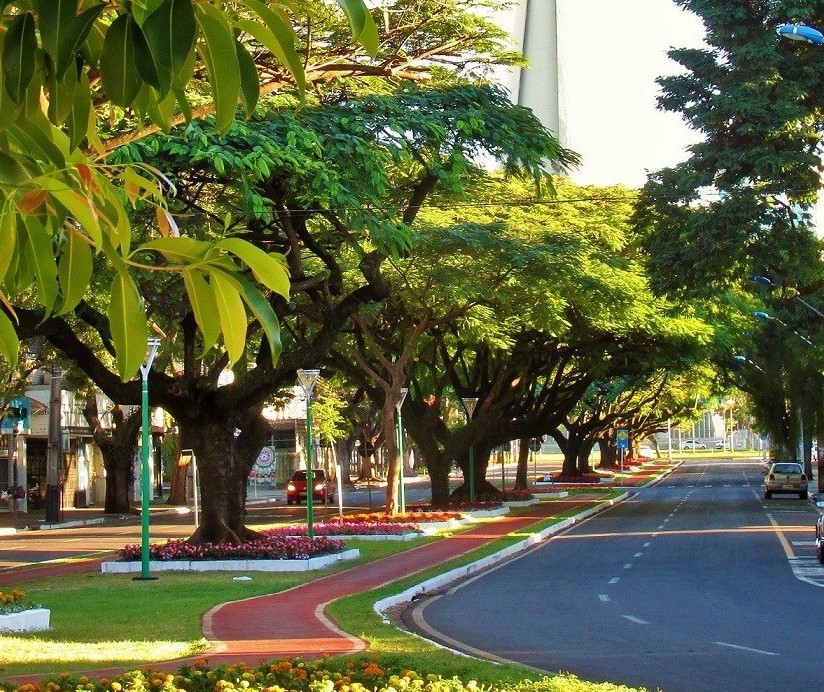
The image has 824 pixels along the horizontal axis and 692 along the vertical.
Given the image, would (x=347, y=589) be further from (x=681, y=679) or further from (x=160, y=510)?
(x=160, y=510)

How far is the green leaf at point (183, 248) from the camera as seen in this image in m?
3.21

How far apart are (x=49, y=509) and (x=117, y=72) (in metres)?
42.7

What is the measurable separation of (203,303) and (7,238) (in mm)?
534

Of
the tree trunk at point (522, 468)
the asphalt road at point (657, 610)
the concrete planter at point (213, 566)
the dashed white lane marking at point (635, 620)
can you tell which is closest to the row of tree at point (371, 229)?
the concrete planter at point (213, 566)

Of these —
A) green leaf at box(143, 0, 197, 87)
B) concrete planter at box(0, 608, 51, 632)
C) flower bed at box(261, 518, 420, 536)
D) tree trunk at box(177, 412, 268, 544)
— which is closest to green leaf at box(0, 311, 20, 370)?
green leaf at box(143, 0, 197, 87)

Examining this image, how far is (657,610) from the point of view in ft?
59.3

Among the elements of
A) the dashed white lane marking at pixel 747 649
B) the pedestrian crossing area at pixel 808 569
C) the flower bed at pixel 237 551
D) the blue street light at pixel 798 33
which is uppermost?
the blue street light at pixel 798 33

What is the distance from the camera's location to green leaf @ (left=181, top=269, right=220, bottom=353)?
3.21m

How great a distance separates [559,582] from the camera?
74.5 feet

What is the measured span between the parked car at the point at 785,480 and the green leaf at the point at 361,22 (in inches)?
2151

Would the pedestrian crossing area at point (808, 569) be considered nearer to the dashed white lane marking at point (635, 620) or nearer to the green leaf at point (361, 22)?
the dashed white lane marking at point (635, 620)

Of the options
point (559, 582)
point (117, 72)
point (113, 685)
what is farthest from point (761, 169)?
point (117, 72)

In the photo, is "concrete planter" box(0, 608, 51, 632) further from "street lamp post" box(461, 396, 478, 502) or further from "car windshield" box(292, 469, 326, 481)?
"car windshield" box(292, 469, 326, 481)

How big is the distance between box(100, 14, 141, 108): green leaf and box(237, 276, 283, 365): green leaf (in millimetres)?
524
